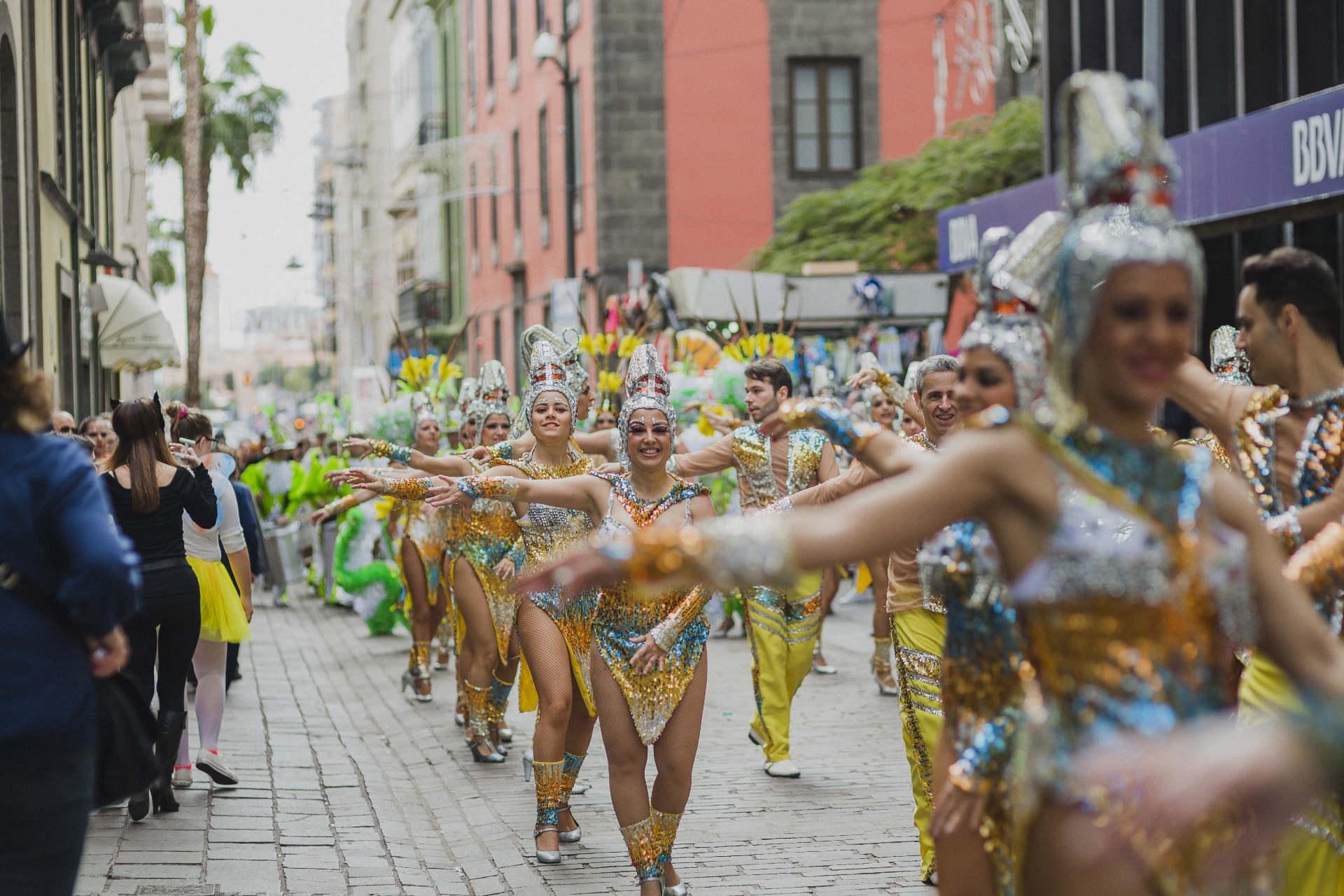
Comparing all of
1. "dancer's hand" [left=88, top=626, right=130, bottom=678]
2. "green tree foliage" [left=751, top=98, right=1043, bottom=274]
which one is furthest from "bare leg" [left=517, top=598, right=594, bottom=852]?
"green tree foliage" [left=751, top=98, right=1043, bottom=274]

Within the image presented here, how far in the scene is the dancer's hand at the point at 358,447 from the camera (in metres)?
7.77

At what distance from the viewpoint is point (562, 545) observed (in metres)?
8.03

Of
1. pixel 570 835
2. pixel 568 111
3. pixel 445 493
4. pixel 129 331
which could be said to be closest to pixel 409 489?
pixel 445 493

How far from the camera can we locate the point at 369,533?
1673cm

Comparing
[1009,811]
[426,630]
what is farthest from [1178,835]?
[426,630]

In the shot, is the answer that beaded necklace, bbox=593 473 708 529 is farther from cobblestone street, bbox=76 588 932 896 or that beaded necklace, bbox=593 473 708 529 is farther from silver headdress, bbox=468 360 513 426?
silver headdress, bbox=468 360 513 426

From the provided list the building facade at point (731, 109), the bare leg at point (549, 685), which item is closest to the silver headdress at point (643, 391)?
the bare leg at point (549, 685)

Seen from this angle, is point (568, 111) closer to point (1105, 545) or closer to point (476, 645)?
point (476, 645)

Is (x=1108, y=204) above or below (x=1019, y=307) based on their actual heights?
above

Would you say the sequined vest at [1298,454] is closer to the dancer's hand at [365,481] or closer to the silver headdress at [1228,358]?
the silver headdress at [1228,358]

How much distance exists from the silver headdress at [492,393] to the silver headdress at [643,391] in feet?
11.5

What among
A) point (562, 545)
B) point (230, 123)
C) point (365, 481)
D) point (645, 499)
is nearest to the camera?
point (645, 499)

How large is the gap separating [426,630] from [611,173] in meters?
21.6

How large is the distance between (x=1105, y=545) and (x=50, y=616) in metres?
2.59
